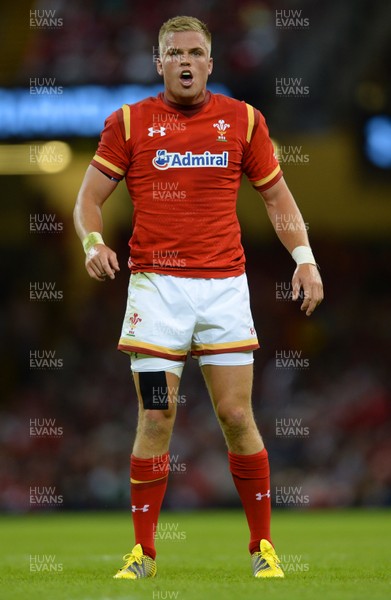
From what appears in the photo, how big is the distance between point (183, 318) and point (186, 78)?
3.55 ft

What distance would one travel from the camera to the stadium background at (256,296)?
13539 mm

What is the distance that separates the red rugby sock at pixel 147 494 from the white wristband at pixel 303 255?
42.4 inches

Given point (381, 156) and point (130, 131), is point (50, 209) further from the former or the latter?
point (130, 131)

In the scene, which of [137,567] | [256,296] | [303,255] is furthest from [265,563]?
[256,296]

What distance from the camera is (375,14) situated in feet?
45.9

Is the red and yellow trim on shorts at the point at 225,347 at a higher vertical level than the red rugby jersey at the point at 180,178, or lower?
lower

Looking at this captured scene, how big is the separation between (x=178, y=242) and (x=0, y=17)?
1270 centimetres

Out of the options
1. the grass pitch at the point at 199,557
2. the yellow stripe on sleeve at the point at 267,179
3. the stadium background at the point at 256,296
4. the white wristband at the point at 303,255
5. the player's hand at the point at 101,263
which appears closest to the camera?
the grass pitch at the point at 199,557

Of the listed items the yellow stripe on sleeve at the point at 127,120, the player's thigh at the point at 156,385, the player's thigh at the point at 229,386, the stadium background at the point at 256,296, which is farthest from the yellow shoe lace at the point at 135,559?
the stadium background at the point at 256,296

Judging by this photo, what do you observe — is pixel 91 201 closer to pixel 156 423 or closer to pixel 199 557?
pixel 156 423

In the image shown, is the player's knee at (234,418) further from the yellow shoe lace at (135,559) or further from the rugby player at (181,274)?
the yellow shoe lace at (135,559)

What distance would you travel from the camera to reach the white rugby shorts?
525cm

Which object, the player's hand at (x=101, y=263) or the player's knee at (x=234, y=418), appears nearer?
the player's hand at (x=101, y=263)

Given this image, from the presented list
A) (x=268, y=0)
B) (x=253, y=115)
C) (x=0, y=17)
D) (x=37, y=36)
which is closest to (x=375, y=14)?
(x=268, y=0)
